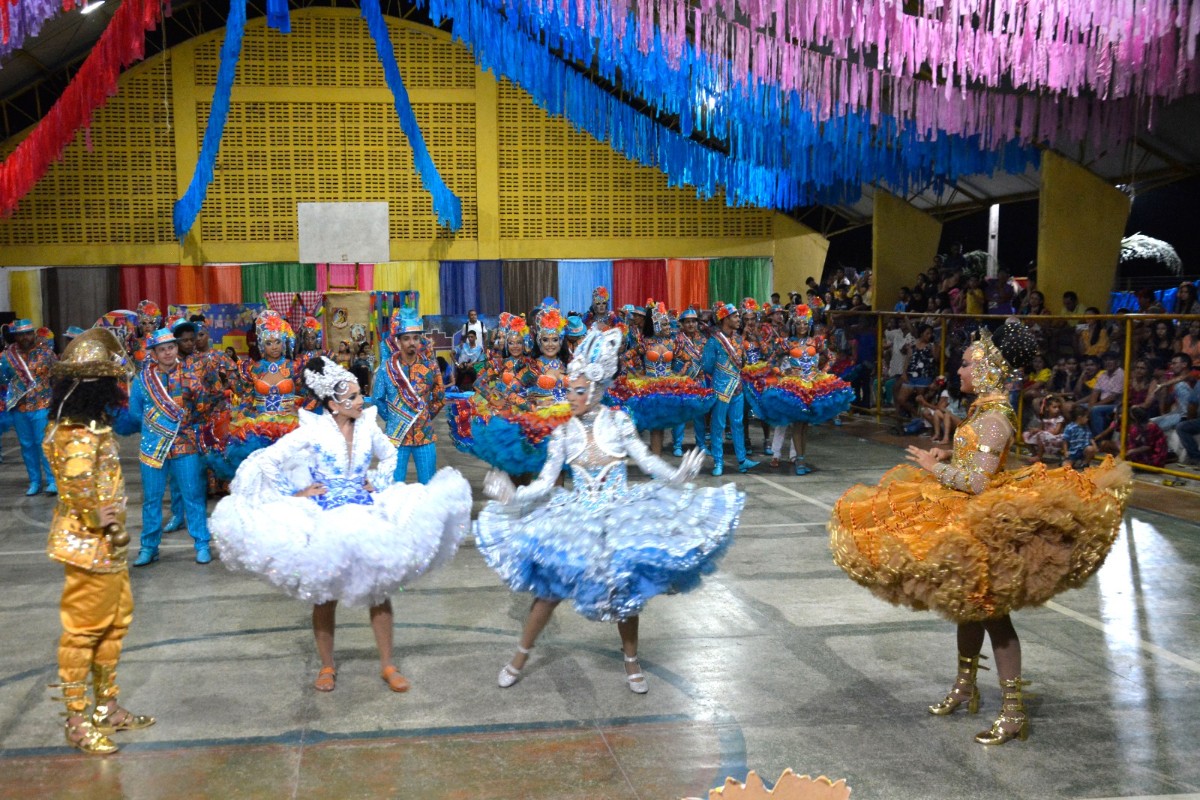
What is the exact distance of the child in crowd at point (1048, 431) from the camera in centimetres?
1232

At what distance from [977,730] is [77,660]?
13.3 ft

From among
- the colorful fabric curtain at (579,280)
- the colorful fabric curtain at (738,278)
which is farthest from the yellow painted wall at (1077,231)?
the colorful fabric curtain at (579,280)

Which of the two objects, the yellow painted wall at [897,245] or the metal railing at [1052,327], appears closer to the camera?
the metal railing at [1052,327]

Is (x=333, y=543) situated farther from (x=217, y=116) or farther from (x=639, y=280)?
(x=639, y=280)

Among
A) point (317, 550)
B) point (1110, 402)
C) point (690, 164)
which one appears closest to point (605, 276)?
point (690, 164)

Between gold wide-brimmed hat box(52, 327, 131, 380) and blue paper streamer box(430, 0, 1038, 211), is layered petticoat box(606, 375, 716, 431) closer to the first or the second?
blue paper streamer box(430, 0, 1038, 211)

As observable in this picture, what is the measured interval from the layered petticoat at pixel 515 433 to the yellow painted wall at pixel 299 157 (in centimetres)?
1751

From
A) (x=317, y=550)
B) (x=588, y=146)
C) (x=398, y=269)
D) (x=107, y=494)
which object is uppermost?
(x=588, y=146)

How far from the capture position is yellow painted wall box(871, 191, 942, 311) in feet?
71.2

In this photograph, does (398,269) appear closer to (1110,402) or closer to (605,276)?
(605,276)

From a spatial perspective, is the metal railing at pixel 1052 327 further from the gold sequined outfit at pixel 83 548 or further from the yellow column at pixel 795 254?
the yellow column at pixel 795 254

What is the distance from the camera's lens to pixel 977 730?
5.20 meters

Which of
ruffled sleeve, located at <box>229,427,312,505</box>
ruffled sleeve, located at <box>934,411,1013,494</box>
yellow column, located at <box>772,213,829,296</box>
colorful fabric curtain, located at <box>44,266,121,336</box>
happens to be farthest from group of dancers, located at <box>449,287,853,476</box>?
colorful fabric curtain, located at <box>44,266,121,336</box>

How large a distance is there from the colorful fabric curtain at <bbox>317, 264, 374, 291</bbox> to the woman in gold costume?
71.7ft
